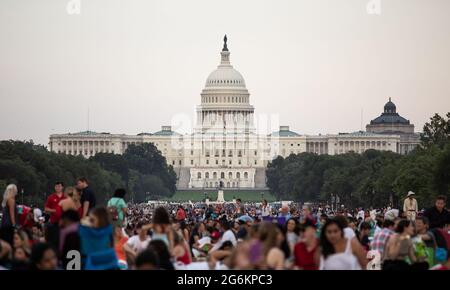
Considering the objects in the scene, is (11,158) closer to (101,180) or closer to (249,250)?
(101,180)

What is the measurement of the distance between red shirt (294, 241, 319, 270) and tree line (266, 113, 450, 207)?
5955 cm

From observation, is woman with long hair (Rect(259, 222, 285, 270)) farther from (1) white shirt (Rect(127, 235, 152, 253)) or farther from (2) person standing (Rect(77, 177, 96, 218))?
(2) person standing (Rect(77, 177, 96, 218))

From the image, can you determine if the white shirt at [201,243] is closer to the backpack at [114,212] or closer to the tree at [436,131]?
the backpack at [114,212]

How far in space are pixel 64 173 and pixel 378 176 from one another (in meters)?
21.7

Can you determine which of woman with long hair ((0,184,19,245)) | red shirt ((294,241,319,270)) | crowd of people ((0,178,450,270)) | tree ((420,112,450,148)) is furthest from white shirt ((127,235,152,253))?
tree ((420,112,450,148))

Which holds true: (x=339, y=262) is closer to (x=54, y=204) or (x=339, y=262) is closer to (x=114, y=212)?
(x=54, y=204)

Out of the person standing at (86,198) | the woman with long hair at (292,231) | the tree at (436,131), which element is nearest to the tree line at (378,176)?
the tree at (436,131)

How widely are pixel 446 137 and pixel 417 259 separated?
94.0m

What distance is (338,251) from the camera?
19.3 metres

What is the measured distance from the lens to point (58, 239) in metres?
22.9

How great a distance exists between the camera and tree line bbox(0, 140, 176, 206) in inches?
3910

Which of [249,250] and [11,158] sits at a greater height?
[11,158]

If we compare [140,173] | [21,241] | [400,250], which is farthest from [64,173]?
[400,250]
